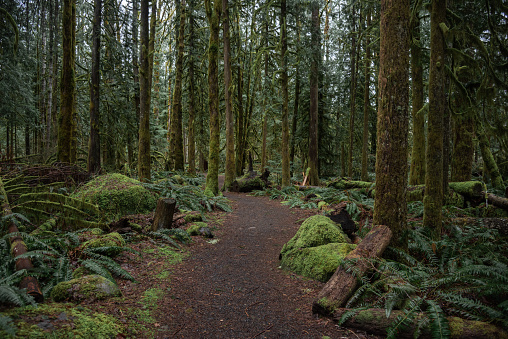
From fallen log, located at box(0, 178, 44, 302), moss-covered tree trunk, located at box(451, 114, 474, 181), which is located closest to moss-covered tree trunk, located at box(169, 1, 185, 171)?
fallen log, located at box(0, 178, 44, 302)

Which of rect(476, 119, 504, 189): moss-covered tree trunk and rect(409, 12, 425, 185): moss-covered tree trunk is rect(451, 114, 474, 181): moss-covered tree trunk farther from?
rect(409, 12, 425, 185): moss-covered tree trunk

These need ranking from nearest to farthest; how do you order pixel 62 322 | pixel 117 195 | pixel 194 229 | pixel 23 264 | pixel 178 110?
pixel 62 322 < pixel 23 264 < pixel 194 229 < pixel 117 195 < pixel 178 110

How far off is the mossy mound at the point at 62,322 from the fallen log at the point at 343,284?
7.93ft

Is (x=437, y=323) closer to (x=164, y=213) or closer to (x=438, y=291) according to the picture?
(x=438, y=291)

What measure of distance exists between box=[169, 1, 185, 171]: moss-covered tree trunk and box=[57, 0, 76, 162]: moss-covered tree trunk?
6.96m

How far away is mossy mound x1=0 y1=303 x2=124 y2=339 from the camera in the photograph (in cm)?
214

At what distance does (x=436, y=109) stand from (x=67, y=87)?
11144 millimetres

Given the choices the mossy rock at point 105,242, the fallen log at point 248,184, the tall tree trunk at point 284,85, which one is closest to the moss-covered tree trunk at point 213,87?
the fallen log at point 248,184

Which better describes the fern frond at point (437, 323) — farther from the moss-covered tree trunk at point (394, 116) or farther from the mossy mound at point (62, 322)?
the mossy mound at point (62, 322)

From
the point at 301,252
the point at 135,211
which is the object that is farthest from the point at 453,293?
the point at 135,211

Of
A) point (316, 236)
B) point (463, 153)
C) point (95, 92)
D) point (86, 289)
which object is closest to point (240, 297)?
point (86, 289)

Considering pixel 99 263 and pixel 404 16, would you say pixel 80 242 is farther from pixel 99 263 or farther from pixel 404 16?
pixel 404 16

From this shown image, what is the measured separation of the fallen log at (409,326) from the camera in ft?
A: 8.86

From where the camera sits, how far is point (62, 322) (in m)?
2.41
